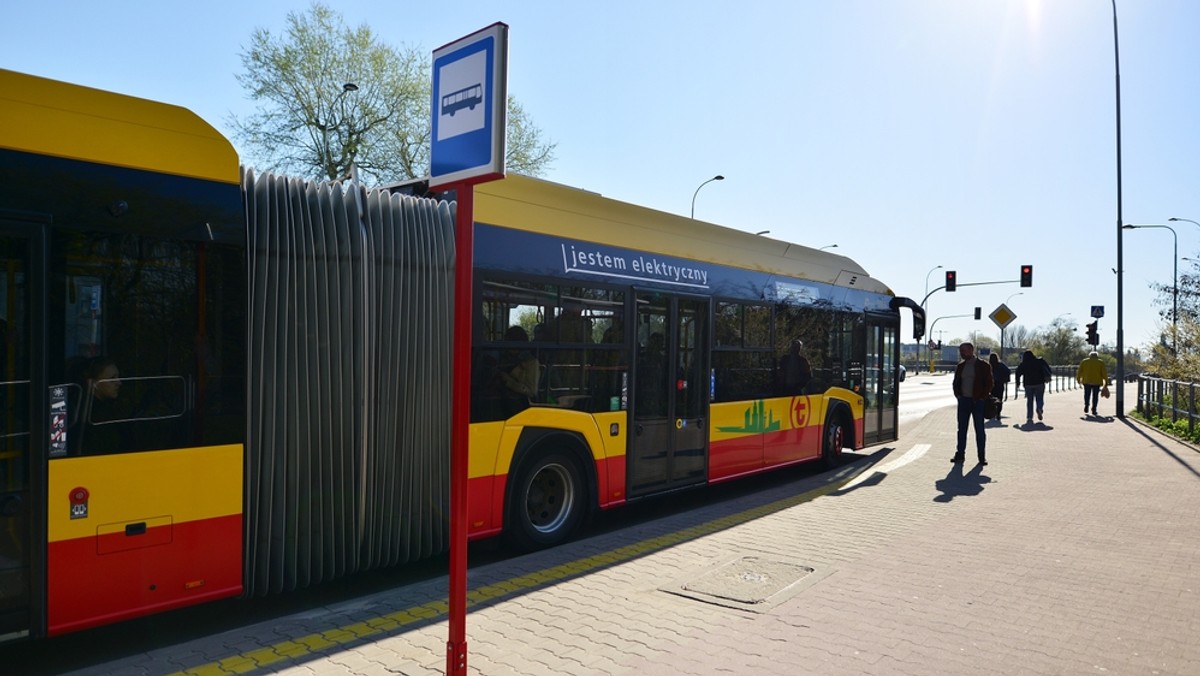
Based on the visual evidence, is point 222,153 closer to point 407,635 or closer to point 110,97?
point 110,97

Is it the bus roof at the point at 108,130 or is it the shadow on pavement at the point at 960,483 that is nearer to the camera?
the bus roof at the point at 108,130

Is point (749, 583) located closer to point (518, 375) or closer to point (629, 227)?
point (518, 375)

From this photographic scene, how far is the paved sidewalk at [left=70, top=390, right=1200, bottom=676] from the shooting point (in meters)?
4.55

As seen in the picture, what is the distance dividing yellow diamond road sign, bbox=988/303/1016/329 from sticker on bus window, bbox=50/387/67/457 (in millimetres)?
24681

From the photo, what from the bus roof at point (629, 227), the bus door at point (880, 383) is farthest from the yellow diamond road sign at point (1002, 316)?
the bus roof at point (629, 227)

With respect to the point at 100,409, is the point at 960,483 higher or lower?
lower

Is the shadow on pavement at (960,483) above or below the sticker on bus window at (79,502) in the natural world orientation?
below

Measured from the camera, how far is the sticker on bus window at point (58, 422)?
4.28 metres

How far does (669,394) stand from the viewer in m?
8.41

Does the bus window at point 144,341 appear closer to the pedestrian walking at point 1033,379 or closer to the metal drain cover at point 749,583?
the metal drain cover at point 749,583

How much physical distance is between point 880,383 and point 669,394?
627 centimetres

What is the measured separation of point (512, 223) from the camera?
22.3 ft

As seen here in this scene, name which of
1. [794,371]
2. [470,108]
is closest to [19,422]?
[470,108]

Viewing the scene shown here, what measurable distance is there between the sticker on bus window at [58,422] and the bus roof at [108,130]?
4.05ft
